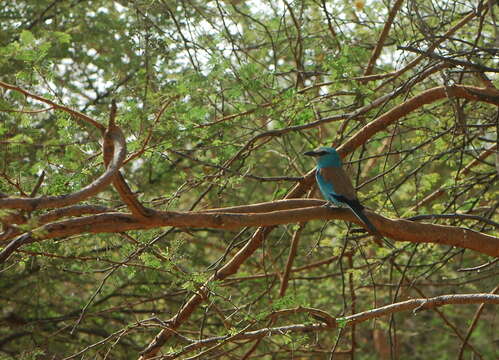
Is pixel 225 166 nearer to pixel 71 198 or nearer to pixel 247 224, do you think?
pixel 247 224

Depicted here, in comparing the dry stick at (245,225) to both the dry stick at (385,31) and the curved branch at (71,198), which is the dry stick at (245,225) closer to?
the curved branch at (71,198)

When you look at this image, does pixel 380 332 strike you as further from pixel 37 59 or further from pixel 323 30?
pixel 37 59

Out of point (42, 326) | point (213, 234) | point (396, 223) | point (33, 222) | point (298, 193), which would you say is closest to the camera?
point (33, 222)

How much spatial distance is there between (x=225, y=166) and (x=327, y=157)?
906mm

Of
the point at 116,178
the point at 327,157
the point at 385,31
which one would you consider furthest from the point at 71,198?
the point at 385,31

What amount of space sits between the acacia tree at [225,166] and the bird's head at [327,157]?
26 cm

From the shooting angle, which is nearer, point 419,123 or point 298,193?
point 298,193

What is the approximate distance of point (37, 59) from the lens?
14.9ft

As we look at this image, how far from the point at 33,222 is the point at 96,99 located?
5.19 metres

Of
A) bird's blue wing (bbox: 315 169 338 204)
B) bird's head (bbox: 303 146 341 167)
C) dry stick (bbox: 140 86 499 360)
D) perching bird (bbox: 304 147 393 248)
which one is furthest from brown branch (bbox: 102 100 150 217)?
bird's head (bbox: 303 146 341 167)

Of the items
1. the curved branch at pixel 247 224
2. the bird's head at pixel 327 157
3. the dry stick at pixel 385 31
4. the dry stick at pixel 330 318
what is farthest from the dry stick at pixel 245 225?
the dry stick at pixel 385 31

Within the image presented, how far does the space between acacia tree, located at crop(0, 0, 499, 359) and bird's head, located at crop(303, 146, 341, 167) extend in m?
0.26

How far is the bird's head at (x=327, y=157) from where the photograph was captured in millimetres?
5301

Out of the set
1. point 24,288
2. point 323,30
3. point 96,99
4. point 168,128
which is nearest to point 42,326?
point 24,288
